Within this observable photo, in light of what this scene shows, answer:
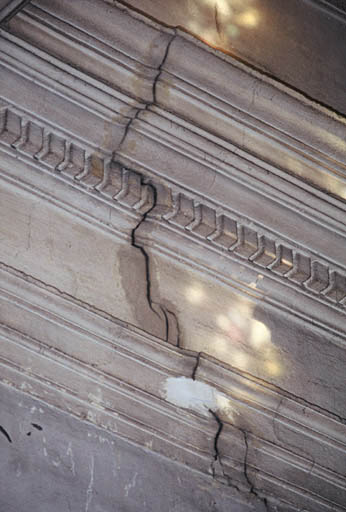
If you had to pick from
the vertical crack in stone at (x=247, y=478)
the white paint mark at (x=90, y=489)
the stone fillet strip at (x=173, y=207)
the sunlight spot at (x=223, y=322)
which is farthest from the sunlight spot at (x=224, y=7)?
the white paint mark at (x=90, y=489)

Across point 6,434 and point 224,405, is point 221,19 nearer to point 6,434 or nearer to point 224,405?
point 224,405

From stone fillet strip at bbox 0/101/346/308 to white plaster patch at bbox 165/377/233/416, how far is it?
601mm

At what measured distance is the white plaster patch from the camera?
80.7 inches

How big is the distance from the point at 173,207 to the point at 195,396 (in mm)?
853

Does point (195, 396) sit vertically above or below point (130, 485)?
above

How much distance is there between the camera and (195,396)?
6.76 feet

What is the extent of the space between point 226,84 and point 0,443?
1.85 m

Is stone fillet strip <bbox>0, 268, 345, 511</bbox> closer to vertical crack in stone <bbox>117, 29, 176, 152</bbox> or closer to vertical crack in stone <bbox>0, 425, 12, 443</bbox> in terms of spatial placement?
vertical crack in stone <bbox>0, 425, 12, 443</bbox>

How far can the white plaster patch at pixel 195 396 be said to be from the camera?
2.05 m

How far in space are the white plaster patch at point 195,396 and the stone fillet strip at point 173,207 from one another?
60 centimetres

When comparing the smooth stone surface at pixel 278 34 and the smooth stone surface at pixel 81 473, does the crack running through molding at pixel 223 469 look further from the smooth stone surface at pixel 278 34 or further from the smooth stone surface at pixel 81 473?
the smooth stone surface at pixel 278 34

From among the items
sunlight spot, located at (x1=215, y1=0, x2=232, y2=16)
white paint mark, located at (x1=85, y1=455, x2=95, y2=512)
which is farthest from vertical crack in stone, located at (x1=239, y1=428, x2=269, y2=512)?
sunlight spot, located at (x1=215, y1=0, x2=232, y2=16)

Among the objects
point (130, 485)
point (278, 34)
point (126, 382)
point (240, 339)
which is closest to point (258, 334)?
point (240, 339)

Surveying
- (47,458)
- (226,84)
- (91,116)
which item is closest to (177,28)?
(226,84)
